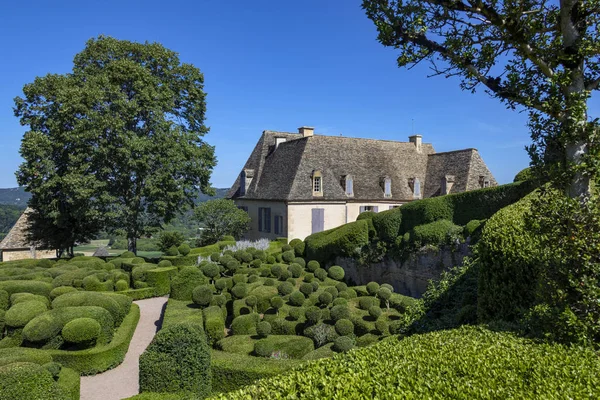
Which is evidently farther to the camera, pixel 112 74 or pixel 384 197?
pixel 384 197

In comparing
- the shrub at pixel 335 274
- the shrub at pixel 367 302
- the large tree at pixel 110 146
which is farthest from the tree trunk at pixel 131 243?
the shrub at pixel 367 302

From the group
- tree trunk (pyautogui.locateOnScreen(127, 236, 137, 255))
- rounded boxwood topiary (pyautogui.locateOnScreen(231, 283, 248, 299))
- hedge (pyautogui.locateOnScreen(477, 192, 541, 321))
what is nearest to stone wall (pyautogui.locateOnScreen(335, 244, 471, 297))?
rounded boxwood topiary (pyautogui.locateOnScreen(231, 283, 248, 299))

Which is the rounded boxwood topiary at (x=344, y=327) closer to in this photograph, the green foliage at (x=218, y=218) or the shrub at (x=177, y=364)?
the shrub at (x=177, y=364)

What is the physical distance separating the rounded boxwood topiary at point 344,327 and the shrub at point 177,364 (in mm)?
4941

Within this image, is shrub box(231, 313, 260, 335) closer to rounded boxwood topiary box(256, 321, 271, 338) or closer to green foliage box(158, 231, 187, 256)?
rounded boxwood topiary box(256, 321, 271, 338)

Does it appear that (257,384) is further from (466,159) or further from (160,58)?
(466,159)

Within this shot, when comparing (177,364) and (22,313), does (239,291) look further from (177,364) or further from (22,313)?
(22,313)

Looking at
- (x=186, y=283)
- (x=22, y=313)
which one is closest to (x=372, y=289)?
(x=186, y=283)

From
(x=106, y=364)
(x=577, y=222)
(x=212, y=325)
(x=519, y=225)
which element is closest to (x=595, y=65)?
(x=577, y=222)

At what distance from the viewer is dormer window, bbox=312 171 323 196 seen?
32.1 metres

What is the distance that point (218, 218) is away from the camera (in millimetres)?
31594

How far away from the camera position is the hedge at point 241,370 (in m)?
11.0

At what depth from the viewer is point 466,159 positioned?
34312mm

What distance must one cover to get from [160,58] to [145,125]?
5.59 metres
